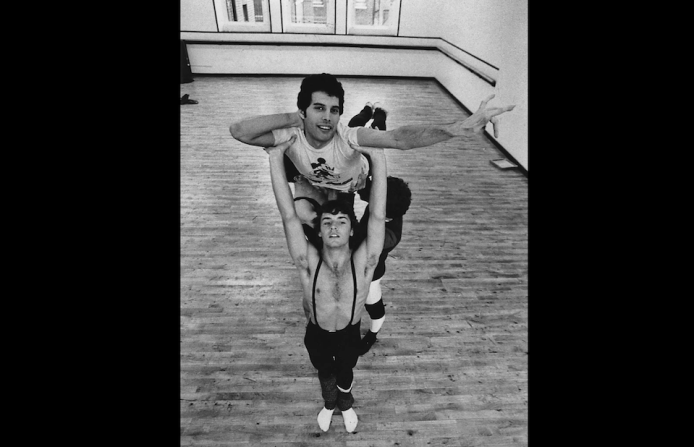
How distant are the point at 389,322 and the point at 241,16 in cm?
872

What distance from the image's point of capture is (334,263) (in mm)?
2072

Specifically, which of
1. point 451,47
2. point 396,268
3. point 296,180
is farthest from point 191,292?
point 451,47

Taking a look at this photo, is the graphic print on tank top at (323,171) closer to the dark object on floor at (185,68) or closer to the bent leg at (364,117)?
the bent leg at (364,117)

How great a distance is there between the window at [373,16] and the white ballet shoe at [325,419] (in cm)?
879

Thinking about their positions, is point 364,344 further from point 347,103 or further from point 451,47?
point 451,47

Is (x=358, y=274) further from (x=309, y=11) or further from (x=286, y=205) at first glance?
(x=309, y=11)

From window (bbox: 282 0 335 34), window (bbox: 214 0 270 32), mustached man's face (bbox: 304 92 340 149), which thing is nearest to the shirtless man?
mustached man's face (bbox: 304 92 340 149)

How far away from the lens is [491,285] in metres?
3.70

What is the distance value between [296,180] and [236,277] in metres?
1.18

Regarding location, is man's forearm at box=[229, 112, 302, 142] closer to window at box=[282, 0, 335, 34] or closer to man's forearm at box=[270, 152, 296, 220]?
man's forearm at box=[270, 152, 296, 220]

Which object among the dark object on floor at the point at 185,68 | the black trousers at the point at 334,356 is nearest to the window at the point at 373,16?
the dark object on floor at the point at 185,68

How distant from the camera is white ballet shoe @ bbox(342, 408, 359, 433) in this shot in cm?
246

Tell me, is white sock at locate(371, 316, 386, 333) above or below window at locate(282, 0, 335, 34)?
below

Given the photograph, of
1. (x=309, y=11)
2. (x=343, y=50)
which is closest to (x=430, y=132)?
(x=343, y=50)
